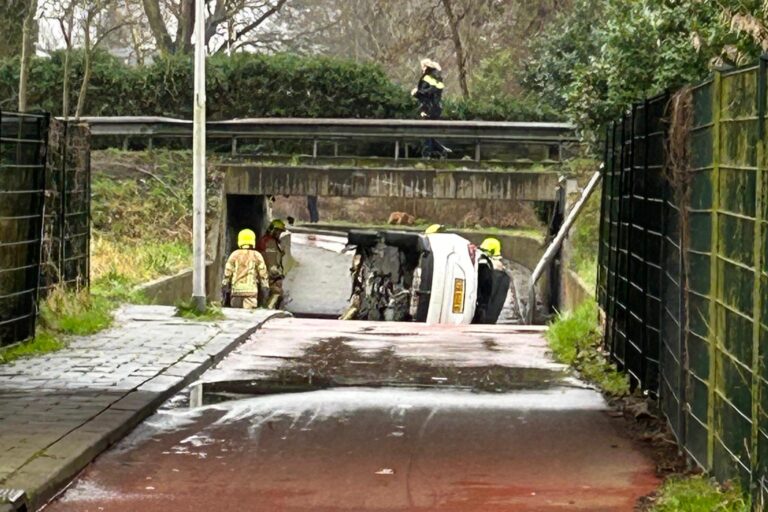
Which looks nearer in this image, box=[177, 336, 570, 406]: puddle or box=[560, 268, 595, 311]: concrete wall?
box=[177, 336, 570, 406]: puddle

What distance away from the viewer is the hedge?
30.2 m

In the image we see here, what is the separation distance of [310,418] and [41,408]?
71.2 inches

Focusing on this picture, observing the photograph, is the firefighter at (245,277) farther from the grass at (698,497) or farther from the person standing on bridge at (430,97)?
the grass at (698,497)

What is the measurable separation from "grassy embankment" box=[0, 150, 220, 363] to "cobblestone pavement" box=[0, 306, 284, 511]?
8.95ft

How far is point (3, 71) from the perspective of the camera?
3038cm

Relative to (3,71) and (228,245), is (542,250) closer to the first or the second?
(228,245)

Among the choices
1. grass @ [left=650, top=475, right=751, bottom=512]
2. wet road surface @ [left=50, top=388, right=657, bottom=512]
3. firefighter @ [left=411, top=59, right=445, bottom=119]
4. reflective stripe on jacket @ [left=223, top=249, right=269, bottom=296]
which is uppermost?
firefighter @ [left=411, top=59, right=445, bottom=119]

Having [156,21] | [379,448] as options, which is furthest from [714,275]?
[156,21]

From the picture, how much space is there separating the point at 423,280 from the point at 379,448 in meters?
15.9

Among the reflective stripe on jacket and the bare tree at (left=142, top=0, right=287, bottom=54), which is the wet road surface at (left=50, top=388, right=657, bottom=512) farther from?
the bare tree at (left=142, top=0, right=287, bottom=54)

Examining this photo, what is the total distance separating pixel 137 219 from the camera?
25875 mm

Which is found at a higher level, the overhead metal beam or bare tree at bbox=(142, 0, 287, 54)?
bare tree at bbox=(142, 0, 287, 54)

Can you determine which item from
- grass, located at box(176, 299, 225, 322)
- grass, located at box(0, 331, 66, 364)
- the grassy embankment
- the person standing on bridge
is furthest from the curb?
the person standing on bridge

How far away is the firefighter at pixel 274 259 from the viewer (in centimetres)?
2483
